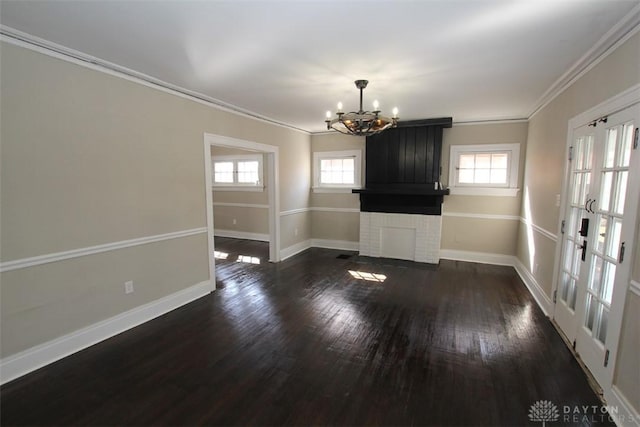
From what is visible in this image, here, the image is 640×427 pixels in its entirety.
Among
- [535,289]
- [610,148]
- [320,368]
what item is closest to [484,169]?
[535,289]

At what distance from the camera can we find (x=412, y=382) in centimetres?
217

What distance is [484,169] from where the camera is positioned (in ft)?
16.9

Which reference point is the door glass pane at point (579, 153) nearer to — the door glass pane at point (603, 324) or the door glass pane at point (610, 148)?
the door glass pane at point (610, 148)

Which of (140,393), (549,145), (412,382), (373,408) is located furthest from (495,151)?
(140,393)

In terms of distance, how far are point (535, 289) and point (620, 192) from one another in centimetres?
214

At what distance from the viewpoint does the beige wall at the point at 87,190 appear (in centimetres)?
217

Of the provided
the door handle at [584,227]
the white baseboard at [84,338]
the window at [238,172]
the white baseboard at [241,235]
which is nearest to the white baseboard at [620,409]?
the door handle at [584,227]

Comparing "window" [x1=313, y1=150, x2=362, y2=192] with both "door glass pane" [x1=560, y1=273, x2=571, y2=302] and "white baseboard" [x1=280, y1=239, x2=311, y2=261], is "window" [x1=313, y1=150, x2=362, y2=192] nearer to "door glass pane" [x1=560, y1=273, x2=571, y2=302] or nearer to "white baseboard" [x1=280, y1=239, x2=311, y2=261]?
"white baseboard" [x1=280, y1=239, x2=311, y2=261]

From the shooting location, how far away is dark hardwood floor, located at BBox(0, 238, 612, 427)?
189 centimetres

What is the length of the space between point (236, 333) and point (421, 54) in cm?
304

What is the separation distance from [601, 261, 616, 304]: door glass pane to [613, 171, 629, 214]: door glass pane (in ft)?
1.33

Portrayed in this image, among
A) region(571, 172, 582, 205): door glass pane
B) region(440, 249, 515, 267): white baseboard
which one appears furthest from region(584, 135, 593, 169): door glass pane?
region(440, 249, 515, 267): white baseboard

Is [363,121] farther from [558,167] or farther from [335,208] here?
[335,208]

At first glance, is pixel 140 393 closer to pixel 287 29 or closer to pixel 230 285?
pixel 230 285
